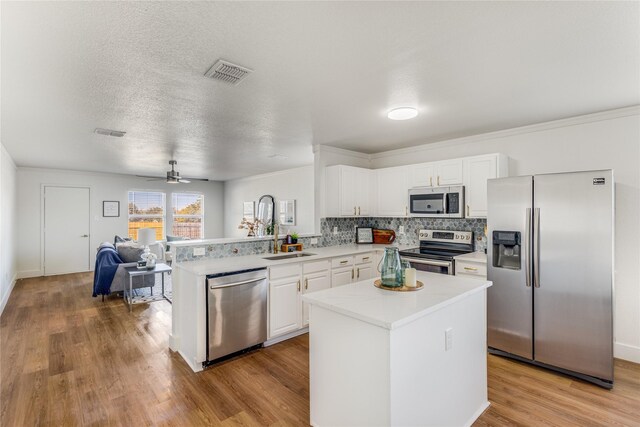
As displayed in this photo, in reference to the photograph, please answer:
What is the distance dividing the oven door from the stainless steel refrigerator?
454 millimetres

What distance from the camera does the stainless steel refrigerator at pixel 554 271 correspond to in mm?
2580

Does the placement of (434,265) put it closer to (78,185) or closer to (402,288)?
(402,288)

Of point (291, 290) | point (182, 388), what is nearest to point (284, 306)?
point (291, 290)

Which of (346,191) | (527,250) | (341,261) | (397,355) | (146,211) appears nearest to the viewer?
(397,355)

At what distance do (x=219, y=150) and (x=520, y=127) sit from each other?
4.24 m

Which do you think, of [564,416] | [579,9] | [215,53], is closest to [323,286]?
[564,416]

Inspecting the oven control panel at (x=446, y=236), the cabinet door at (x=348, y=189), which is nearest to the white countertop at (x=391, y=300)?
the oven control panel at (x=446, y=236)

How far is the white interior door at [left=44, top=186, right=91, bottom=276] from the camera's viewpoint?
7.05 meters

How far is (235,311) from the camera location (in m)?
3.07

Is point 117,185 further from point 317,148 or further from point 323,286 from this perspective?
point 323,286

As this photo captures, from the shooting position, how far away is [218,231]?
1013 cm

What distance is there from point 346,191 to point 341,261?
1.10m

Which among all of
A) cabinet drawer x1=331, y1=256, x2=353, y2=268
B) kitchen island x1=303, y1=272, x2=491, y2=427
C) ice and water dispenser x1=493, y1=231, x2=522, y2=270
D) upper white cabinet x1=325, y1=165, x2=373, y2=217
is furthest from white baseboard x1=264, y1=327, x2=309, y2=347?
ice and water dispenser x1=493, y1=231, x2=522, y2=270

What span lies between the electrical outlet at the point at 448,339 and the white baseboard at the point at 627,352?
246cm
